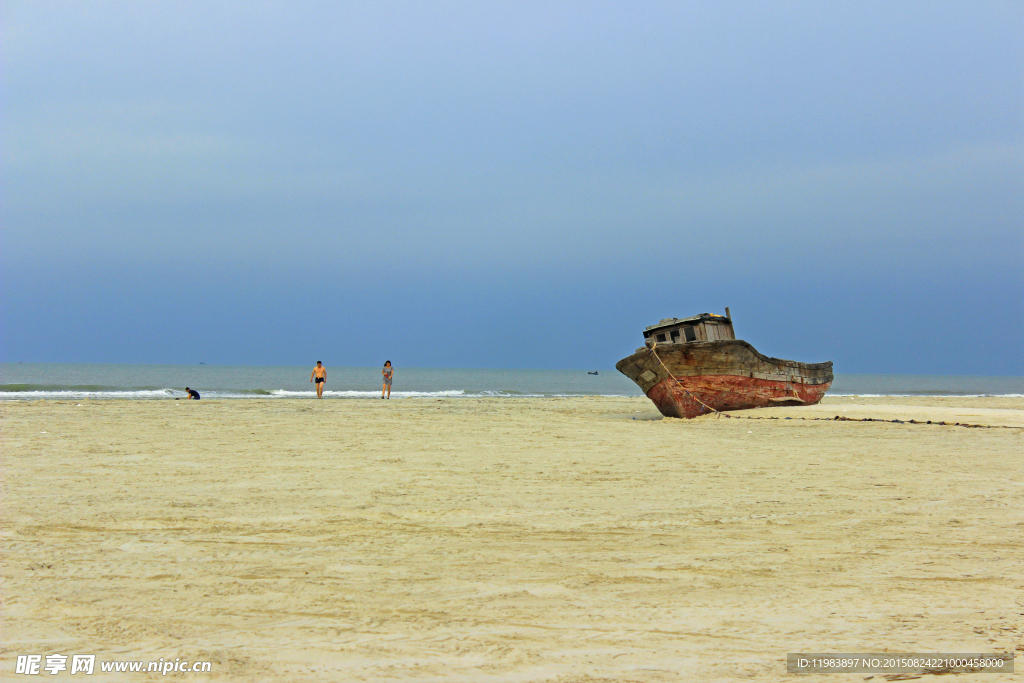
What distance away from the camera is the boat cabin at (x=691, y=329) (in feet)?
53.1

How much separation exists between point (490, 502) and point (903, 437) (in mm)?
8488

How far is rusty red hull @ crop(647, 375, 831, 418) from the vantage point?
15.6 meters

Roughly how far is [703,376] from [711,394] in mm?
522

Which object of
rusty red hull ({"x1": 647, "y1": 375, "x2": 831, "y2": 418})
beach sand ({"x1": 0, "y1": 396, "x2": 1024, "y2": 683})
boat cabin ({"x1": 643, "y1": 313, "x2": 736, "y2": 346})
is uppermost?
boat cabin ({"x1": 643, "y1": 313, "x2": 736, "y2": 346})

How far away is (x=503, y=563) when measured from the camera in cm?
404

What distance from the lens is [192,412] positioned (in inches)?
628

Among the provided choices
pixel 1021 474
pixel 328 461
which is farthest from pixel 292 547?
pixel 1021 474

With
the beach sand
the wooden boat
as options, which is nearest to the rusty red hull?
the wooden boat

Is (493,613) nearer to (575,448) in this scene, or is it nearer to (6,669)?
(6,669)

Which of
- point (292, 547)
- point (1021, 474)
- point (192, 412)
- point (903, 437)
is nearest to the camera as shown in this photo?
point (292, 547)

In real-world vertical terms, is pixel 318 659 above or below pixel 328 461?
below

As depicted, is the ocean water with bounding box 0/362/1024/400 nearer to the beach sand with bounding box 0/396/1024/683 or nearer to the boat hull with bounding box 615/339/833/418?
the boat hull with bounding box 615/339/833/418

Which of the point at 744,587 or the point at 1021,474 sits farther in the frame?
the point at 1021,474

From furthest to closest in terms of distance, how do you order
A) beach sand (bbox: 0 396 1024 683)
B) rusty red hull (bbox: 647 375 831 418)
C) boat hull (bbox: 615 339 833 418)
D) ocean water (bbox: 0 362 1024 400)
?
ocean water (bbox: 0 362 1024 400), rusty red hull (bbox: 647 375 831 418), boat hull (bbox: 615 339 833 418), beach sand (bbox: 0 396 1024 683)
